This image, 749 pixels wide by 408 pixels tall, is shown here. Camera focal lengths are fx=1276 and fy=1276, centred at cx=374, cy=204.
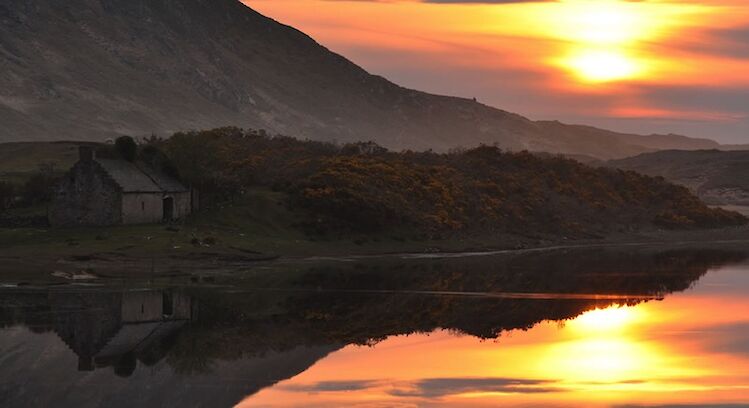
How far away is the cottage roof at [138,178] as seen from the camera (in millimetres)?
78812

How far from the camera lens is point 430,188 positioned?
349 ft

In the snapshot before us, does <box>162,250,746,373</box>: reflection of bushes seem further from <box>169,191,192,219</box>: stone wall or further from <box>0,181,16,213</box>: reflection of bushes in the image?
<box>0,181,16,213</box>: reflection of bushes

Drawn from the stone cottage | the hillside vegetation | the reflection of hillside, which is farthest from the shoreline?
the stone cottage

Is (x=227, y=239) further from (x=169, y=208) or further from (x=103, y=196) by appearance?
(x=103, y=196)

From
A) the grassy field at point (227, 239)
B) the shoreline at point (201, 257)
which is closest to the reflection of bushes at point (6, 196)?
the grassy field at point (227, 239)

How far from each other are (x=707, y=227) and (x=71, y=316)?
88.7 meters

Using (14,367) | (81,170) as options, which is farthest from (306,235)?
(14,367)

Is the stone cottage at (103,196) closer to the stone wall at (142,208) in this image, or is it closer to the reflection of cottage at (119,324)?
the stone wall at (142,208)

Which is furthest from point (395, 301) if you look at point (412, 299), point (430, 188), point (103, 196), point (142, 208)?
point (430, 188)

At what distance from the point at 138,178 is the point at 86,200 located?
4.10 meters

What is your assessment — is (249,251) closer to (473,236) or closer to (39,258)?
(39,258)

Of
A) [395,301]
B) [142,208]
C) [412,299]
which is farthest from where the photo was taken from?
[142,208]

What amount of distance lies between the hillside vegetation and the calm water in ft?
62.6

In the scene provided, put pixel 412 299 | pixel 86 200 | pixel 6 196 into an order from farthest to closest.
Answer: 1. pixel 6 196
2. pixel 86 200
3. pixel 412 299
